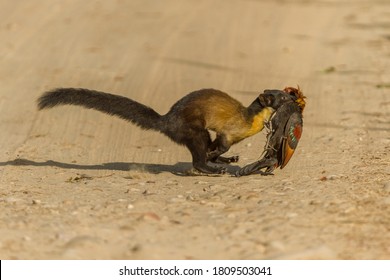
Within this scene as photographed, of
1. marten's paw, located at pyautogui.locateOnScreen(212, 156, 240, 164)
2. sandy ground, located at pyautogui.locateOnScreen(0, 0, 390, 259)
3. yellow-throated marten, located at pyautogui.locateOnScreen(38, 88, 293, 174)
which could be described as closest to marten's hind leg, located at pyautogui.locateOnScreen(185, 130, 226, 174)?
yellow-throated marten, located at pyautogui.locateOnScreen(38, 88, 293, 174)

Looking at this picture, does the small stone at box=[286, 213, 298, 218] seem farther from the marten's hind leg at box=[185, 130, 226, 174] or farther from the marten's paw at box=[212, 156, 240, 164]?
the marten's paw at box=[212, 156, 240, 164]

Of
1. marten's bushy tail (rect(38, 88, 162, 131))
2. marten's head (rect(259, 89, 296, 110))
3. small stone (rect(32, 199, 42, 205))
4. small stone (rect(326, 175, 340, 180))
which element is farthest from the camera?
marten's bushy tail (rect(38, 88, 162, 131))

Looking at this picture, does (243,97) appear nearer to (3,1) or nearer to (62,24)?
(62,24)

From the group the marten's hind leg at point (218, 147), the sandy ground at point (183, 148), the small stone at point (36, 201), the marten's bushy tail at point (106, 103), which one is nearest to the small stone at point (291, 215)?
the sandy ground at point (183, 148)

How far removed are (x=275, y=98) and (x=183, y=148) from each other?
174 cm

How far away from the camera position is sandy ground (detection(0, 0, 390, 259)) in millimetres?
5738

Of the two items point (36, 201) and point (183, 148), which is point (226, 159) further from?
point (36, 201)

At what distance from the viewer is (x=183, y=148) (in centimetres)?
913

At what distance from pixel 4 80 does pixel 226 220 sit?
6414 millimetres

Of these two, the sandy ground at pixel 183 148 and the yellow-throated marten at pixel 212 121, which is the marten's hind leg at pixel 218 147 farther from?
the sandy ground at pixel 183 148

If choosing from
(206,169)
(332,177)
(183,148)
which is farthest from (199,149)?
(183,148)

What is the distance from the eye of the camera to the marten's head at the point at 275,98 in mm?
7609

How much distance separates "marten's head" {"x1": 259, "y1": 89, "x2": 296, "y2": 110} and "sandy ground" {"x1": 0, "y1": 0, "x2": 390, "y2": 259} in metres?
0.62
